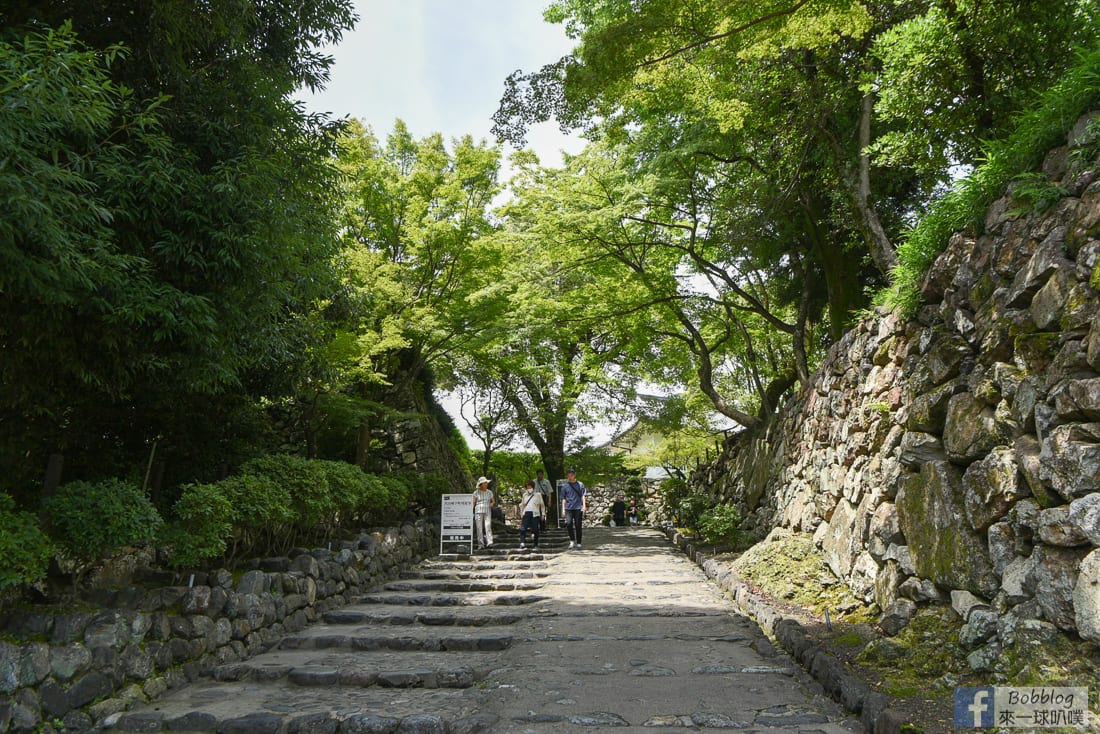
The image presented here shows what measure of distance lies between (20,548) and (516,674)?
3756mm

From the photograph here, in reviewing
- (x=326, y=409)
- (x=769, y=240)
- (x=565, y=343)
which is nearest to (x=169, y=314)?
(x=326, y=409)

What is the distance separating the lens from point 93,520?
15.9ft

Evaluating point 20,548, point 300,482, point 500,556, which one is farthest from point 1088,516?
point 500,556

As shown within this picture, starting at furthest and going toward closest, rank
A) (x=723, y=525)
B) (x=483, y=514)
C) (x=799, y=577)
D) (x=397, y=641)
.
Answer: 1. (x=483, y=514)
2. (x=723, y=525)
3. (x=799, y=577)
4. (x=397, y=641)

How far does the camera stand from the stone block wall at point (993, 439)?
390cm

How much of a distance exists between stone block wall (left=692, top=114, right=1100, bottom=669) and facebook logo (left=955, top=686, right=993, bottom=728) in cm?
26

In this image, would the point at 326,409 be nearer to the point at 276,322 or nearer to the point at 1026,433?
the point at 276,322

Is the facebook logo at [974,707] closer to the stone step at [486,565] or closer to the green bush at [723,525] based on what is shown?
the green bush at [723,525]

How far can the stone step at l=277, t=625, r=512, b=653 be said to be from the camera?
6695mm

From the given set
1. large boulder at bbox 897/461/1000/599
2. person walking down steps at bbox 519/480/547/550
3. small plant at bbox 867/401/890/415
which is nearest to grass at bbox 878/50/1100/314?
small plant at bbox 867/401/890/415

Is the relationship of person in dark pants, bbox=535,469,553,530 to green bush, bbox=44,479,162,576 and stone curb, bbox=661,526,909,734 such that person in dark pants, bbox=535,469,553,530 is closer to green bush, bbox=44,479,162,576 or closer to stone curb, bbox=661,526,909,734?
stone curb, bbox=661,526,909,734

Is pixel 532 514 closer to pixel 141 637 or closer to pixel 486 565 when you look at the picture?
pixel 486 565

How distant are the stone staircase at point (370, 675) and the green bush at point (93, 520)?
125cm

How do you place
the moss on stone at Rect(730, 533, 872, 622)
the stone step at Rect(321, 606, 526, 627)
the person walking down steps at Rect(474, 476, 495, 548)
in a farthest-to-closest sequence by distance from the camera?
the person walking down steps at Rect(474, 476, 495, 548) < the stone step at Rect(321, 606, 526, 627) < the moss on stone at Rect(730, 533, 872, 622)
